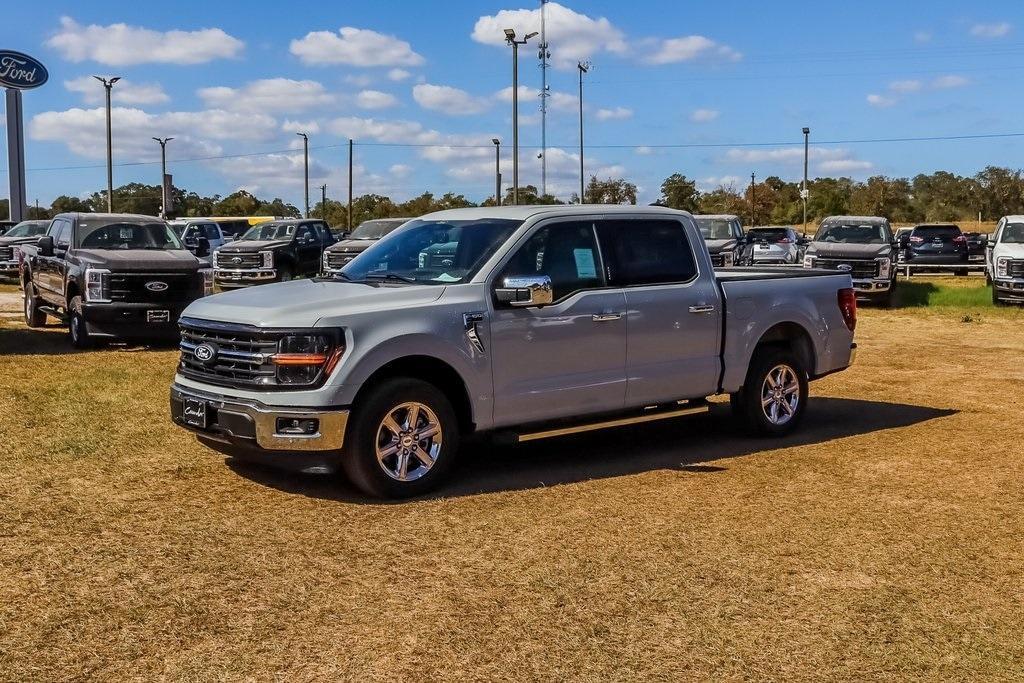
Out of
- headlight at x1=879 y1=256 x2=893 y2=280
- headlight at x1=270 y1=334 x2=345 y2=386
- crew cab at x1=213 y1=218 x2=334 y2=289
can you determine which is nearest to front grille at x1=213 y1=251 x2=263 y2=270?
crew cab at x1=213 y1=218 x2=334 y2=289

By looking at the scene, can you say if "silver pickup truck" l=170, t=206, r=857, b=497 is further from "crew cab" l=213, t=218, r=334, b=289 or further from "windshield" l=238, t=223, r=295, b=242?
"windshield" l=238, t=223, r=295, b=242

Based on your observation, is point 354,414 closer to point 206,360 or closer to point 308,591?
point 206,360

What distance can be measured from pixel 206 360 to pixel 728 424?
462 cm

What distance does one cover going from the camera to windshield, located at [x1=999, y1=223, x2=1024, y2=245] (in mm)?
23172

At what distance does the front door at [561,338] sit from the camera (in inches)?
285

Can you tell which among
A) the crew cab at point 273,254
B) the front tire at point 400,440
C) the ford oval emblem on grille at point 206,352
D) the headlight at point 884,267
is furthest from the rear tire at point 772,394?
the crew cab at point 273,254

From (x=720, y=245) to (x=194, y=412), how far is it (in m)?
18.4

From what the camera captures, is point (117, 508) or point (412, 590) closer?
point (412, 590)

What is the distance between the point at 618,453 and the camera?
8.46 meters

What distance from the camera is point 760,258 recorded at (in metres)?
29.7

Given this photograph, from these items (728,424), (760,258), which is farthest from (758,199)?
(728,424)

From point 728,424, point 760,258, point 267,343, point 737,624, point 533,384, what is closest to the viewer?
point 737,624

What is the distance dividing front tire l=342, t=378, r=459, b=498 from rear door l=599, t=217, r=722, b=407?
1.60 meters

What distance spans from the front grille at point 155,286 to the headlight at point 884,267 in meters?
14.3
